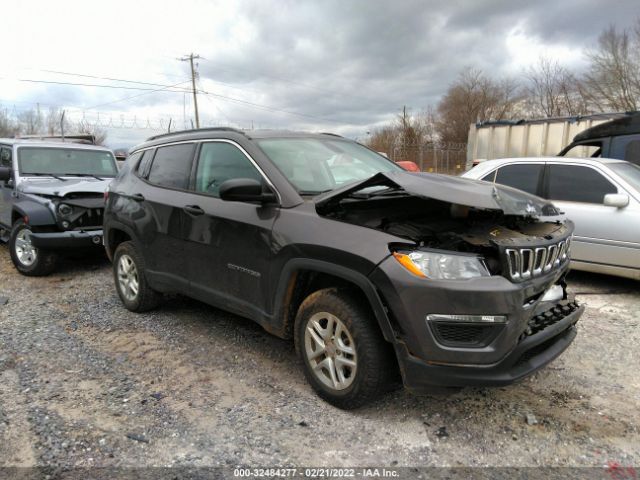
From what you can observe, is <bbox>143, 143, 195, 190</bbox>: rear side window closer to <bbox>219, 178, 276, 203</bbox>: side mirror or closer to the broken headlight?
<bbox>219, 178, 276, 203</bbox>: side mirror

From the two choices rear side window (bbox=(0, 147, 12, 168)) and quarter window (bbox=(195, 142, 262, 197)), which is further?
rear side window (bbox=(0, 147, 12, 168))

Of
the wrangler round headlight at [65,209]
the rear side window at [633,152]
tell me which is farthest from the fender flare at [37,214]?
the rear side window at [633,152]

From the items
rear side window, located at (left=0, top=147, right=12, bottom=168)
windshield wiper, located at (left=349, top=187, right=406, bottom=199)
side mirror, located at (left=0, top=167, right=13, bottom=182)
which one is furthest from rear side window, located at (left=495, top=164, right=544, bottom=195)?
rear side window, located at (left=0, top=147, right=12, bottom=168)

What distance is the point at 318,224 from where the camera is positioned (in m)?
2.86

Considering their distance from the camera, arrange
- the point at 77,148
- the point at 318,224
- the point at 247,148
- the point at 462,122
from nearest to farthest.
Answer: the point at 318,224, the point at 247,148, the point at 77,148, the point at 462,122

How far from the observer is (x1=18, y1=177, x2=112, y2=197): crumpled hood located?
6234 mm

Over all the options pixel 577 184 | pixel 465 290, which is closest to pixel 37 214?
pixel 465 290

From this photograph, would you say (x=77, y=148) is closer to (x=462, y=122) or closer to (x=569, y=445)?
(x=569, y=445)

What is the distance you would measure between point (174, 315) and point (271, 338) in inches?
49.5

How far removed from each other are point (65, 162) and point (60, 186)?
1.19 metres

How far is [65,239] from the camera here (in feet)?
19.7

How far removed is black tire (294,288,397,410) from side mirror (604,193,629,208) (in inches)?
153

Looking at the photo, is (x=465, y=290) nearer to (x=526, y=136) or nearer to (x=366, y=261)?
(x=366, y=261)

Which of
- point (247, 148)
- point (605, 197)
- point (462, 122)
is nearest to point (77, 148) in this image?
Result: point (247, 148)
